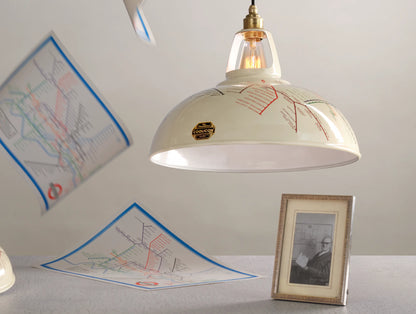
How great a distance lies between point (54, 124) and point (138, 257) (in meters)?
0.48

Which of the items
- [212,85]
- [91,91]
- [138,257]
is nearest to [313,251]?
[138,257]

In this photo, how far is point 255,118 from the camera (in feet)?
2.48

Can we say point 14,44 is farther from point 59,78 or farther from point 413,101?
point 413,101

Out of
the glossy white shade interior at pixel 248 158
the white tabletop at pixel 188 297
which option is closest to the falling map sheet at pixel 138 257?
the white tabletop at pixel 188 297

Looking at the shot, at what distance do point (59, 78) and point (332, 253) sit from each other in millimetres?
861

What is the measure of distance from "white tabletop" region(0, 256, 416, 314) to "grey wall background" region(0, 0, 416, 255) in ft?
5.06

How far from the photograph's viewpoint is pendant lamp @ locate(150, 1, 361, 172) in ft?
2.47

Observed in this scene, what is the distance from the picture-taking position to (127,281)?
1216 mm

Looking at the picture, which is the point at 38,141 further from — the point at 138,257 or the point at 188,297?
the point at 188,297

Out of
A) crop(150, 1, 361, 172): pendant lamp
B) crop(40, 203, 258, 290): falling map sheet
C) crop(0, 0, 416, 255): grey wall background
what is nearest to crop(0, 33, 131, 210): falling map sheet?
crop(40, 203, 258, 290): falling map sheet

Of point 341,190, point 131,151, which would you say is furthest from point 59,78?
point 341,190

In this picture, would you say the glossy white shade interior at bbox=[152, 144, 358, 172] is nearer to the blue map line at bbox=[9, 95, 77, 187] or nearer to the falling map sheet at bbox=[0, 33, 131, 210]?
the falling map sheet at bbox=[0, 33, 131, 210]

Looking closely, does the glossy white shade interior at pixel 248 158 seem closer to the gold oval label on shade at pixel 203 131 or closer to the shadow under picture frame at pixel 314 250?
the shadow under picture frame at pixel 314 250

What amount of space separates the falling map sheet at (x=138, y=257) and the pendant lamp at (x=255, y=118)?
402 millimetres
